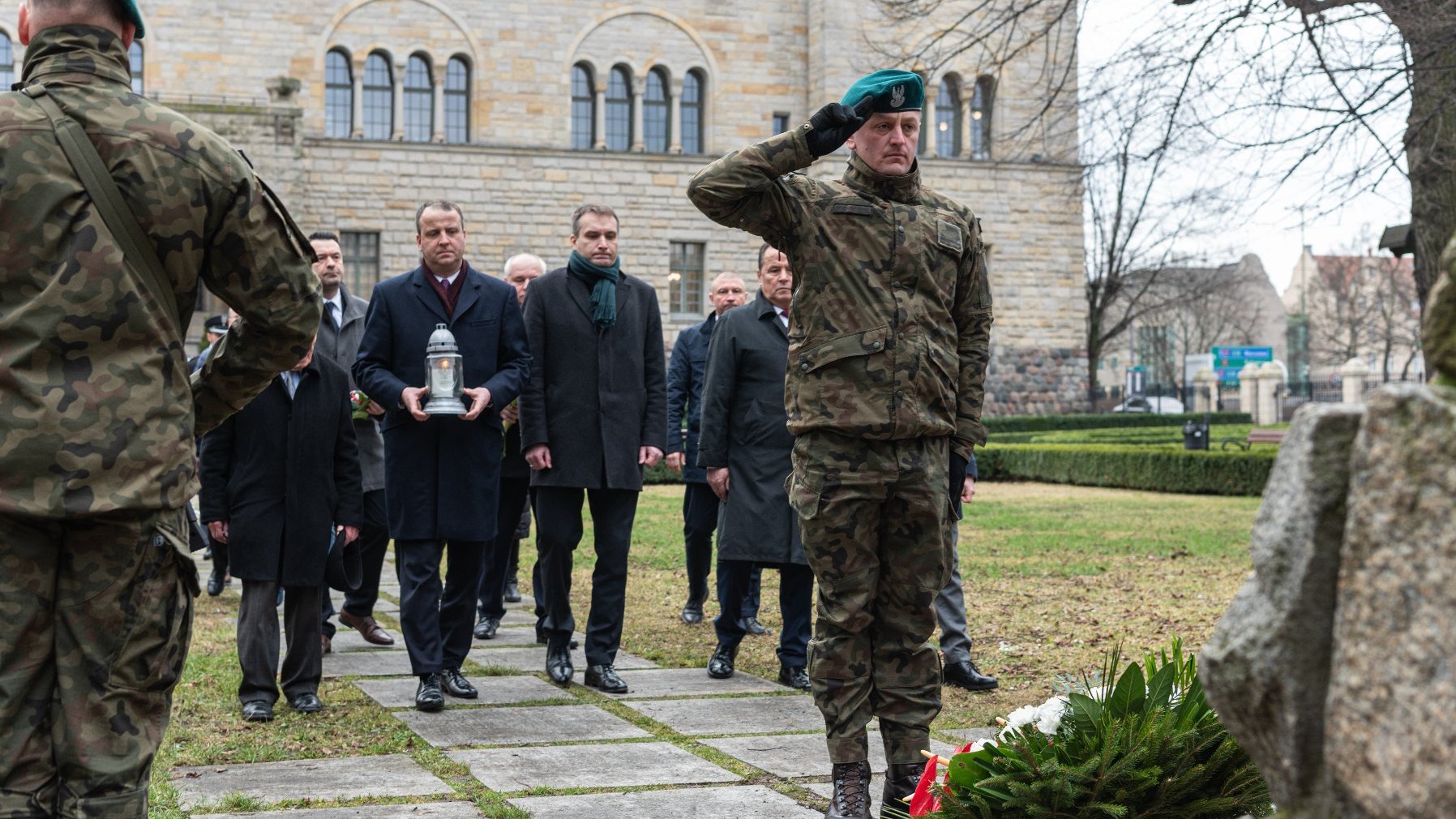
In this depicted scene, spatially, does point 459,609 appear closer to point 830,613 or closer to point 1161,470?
point 830,613

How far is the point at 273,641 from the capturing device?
20.3 feet

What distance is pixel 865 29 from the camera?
34188 millimetres

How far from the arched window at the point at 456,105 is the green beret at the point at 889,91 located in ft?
97.3

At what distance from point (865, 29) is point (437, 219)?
29.1 metres

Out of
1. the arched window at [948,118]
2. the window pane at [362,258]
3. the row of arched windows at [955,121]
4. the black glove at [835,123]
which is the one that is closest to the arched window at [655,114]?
the row of arched windows at [955,121]

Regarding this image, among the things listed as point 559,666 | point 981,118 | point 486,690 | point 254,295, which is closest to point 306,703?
point 486,690

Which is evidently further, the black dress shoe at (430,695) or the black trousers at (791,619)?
the black trousers at (791,619)

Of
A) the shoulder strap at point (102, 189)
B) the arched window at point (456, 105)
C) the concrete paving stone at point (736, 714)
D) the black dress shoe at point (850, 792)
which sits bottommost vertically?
the concrete paving stone at point (736, 714)

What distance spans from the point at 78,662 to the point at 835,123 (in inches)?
97.3

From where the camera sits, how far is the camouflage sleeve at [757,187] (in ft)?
14.3

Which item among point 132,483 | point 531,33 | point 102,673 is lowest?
point 102,673

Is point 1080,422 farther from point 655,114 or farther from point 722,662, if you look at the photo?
point 722,662

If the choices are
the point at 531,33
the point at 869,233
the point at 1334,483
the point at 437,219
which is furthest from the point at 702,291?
the point at 1334,483

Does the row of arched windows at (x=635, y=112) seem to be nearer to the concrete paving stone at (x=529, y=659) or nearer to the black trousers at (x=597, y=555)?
the concrete paving stone at (x=529, y=659)
